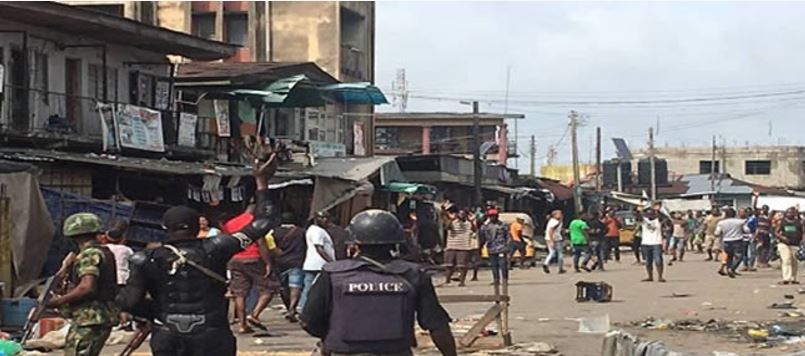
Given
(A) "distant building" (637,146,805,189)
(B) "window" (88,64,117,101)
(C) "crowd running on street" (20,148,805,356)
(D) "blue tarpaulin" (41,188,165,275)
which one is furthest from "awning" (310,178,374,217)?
(A) "distant building" (637,146,805,189)

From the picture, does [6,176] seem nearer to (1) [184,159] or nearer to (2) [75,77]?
(2) [75,77]

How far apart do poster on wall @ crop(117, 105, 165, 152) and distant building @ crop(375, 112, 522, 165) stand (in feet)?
131

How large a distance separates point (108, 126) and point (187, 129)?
4068 millimetres

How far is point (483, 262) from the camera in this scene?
3519 centimetres

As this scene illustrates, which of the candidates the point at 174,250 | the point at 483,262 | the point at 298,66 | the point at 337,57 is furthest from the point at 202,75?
the point at 174,250

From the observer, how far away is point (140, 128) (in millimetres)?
27016

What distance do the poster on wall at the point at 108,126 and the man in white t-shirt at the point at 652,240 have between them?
407 inches

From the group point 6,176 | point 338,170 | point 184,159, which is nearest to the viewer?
point 6,176

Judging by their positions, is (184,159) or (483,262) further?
(483,262)

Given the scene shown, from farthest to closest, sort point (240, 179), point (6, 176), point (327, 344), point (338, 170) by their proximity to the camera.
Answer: point (338, 170)
point (240, 179)
point (6, 176)
point (327, 344)

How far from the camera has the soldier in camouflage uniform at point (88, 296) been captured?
350 inches

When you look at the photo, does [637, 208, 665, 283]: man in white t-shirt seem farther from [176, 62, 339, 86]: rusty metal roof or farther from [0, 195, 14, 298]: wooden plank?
[0, 195, 14, 298]: wooden plank

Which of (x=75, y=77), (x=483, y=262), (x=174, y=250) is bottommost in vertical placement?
(x=483, y=262)

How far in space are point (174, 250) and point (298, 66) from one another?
25631mm
